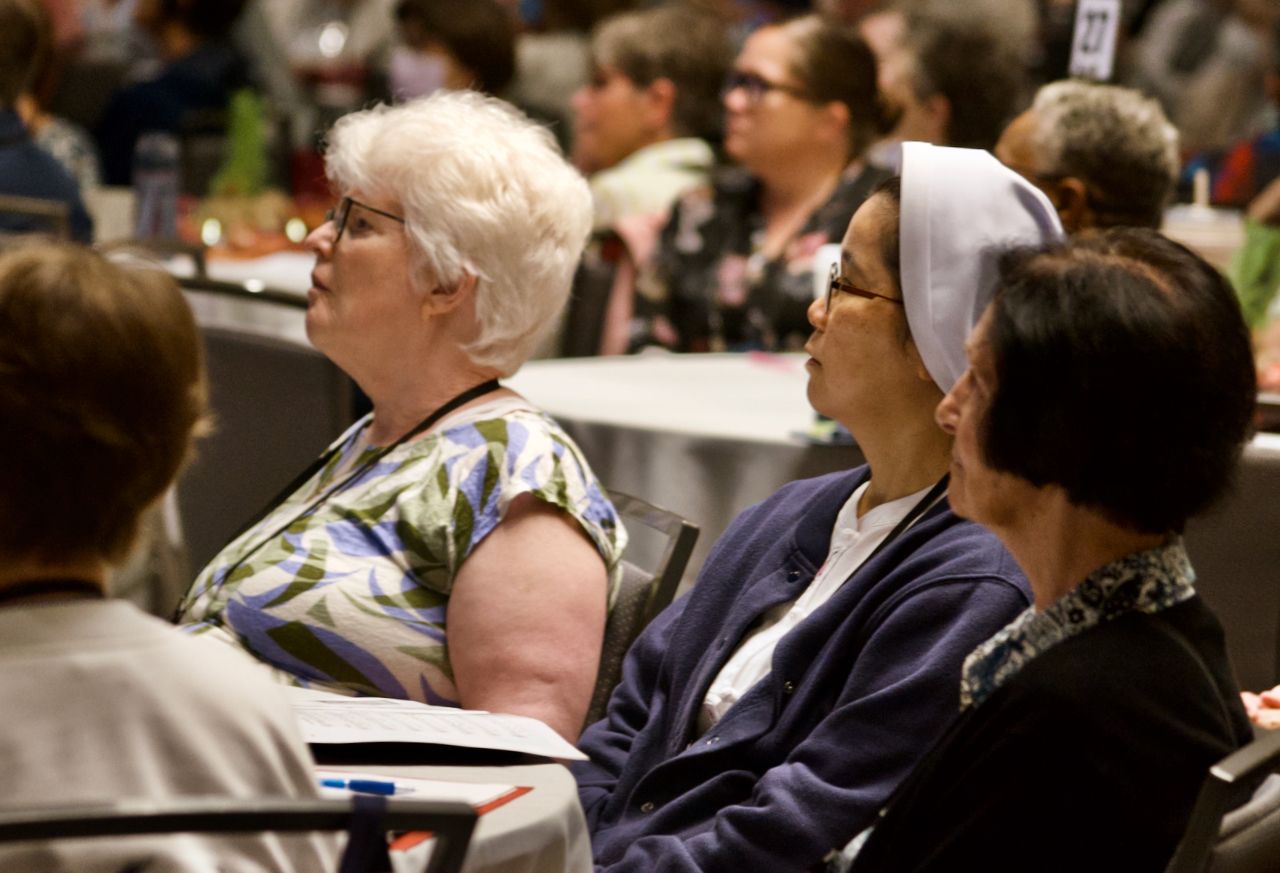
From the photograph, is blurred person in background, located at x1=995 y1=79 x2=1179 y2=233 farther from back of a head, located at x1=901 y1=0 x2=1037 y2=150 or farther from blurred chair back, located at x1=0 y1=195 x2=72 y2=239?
blurred chair back, located at x1=0 y1=195 x2=72 y2=239

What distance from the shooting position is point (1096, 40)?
4277mm

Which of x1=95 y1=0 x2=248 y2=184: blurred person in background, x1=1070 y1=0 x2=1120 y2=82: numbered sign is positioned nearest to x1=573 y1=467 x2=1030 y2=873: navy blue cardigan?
x1=1070 y1=0 x2=1120 y2=82: numbered sign

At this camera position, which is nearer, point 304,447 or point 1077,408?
point 1077,408

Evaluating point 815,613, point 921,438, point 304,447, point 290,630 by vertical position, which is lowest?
point 304,447

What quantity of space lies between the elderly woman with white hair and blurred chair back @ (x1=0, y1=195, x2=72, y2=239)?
212 centimetres

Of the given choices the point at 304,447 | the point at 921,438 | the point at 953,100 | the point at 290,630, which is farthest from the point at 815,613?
the point at 953,100

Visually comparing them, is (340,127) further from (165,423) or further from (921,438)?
(165,423)

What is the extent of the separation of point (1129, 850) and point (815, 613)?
0.58 meters

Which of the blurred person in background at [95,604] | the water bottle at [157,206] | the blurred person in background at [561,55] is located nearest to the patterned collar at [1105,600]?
the blurred person in background at [95,604]

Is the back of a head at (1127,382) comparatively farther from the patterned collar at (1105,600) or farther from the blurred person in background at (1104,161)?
the blurred person in background at (1104,161)

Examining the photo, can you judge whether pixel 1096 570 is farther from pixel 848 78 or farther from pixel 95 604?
pixel 848 78

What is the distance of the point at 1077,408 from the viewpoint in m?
1.64

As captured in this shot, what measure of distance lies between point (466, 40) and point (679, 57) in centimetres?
85

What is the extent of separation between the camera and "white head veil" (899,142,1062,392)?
2090mm
